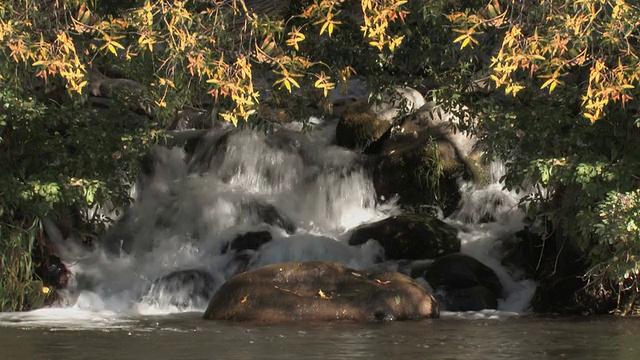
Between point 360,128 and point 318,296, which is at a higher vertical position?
point 360,128

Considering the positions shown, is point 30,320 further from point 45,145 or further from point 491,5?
point 491,5

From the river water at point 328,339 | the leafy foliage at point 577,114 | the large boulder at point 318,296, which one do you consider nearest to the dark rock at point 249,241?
the large boulder at point 318,296

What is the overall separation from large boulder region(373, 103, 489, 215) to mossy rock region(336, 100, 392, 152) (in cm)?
56

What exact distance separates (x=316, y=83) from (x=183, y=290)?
5.13 metres

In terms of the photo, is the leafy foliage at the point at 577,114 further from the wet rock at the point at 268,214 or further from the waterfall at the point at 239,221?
the wet rock at the point at 268,214

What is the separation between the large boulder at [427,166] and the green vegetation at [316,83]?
2407 millimetres

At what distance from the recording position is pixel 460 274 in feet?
46.4

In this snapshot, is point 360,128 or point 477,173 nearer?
point 477,173

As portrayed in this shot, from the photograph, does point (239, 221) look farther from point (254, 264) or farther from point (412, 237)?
point (412, 237)

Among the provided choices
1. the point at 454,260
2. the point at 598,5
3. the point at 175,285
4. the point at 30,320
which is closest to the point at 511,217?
the point at 454,260

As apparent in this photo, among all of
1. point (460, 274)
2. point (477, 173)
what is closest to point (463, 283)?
point (460, 274)

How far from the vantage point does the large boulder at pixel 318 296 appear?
39.2ft

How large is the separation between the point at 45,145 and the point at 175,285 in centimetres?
259

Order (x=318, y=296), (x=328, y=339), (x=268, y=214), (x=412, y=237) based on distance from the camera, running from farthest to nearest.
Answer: (x=268, y=214) < (x=412, y=237) < (x=318, y=296) < (x=328, y=339)
